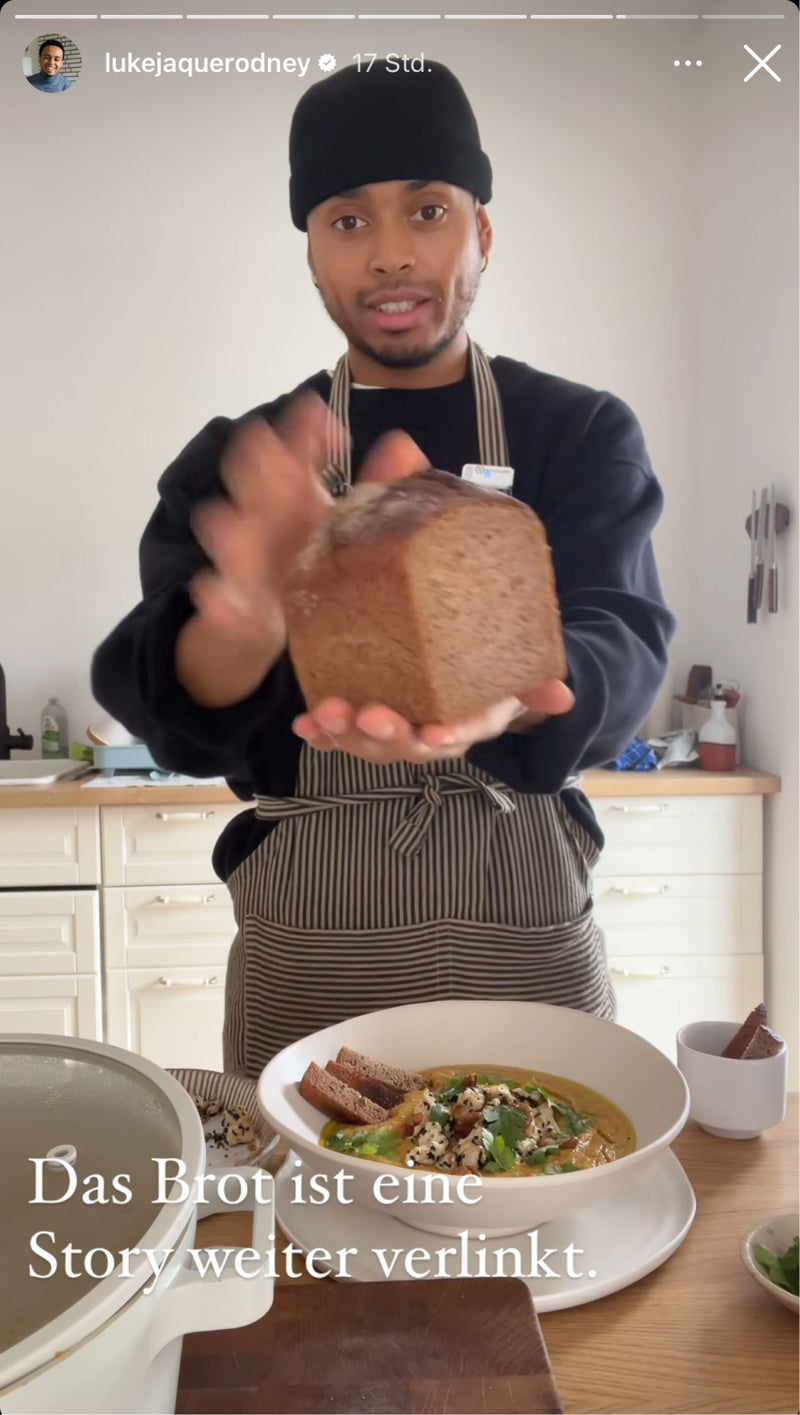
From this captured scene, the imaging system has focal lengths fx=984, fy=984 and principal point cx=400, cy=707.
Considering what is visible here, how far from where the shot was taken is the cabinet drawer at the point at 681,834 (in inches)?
48.8

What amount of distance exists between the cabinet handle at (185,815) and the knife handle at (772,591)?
0.71m

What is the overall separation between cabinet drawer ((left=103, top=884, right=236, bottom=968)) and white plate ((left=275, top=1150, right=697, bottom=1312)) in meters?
0.77

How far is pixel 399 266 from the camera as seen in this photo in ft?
2.61

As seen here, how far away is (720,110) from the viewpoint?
90 centimetres

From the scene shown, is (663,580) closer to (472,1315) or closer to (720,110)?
(720,110)

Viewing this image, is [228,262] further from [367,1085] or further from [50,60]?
[367,1085]

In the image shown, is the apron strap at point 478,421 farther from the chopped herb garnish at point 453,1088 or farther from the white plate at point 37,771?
the white plate at point 37,771

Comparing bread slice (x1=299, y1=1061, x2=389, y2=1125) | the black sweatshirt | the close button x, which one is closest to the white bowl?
bread slice (x1=299, y1=1061, x2=389, y2=1125)

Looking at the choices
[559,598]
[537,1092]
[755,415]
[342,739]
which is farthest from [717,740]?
[537,1092]

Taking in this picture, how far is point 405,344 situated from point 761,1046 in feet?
1.94

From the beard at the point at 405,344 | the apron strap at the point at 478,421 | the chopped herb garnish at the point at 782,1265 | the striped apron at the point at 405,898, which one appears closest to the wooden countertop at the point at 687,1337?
the chopped herb garnish at the point at 782,1265

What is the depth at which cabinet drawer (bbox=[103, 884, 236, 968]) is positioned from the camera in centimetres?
125

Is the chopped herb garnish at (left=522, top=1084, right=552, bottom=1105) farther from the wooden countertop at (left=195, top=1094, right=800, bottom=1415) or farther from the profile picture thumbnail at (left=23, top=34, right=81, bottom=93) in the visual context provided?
the profile picture thumbnail at (left=23, top=34, right=81, bottom=93)

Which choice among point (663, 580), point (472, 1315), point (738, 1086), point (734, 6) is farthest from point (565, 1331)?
point (734, 6)
